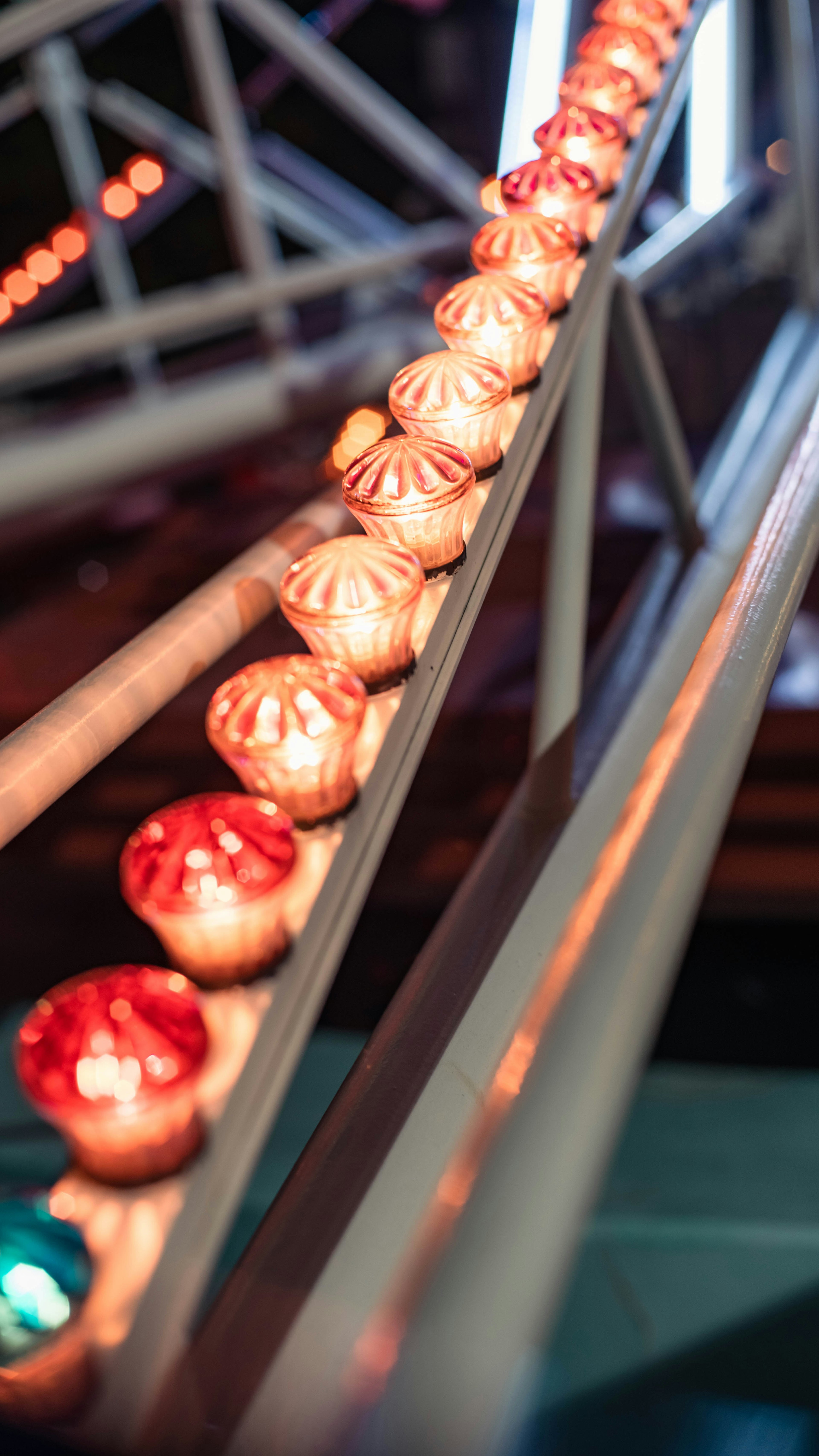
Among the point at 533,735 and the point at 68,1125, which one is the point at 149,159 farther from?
the point at 68,1125

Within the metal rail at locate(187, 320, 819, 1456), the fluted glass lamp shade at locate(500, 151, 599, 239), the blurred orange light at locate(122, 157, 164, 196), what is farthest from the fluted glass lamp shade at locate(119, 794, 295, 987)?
the blurred orange light at locate(122, 157, 164, 196)

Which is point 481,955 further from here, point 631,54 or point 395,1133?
point 631,54

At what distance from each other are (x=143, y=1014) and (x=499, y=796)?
50.5 inches

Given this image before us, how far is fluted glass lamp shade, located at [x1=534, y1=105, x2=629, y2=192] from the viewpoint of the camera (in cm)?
102

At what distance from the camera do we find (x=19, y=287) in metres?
2.84

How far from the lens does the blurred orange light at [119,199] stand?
304 centimetres

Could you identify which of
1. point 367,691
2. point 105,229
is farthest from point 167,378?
point 367,691

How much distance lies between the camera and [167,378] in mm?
3205

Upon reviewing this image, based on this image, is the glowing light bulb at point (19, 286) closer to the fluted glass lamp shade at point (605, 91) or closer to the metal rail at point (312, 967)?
the fluted glass lamp shade at point (605, 91)

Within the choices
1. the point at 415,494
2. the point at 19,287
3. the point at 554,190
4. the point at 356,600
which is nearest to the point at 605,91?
the point at 554,190

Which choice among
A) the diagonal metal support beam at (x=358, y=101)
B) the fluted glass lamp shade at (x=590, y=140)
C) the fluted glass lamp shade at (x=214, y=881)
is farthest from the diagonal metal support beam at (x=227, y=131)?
the fluted glass lamp shade at (x=214, y=881)

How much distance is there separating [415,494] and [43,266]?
2.71 metres

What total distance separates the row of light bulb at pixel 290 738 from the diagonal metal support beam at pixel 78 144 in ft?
5.07

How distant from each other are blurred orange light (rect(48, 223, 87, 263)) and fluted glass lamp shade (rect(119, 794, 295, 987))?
2.94m
